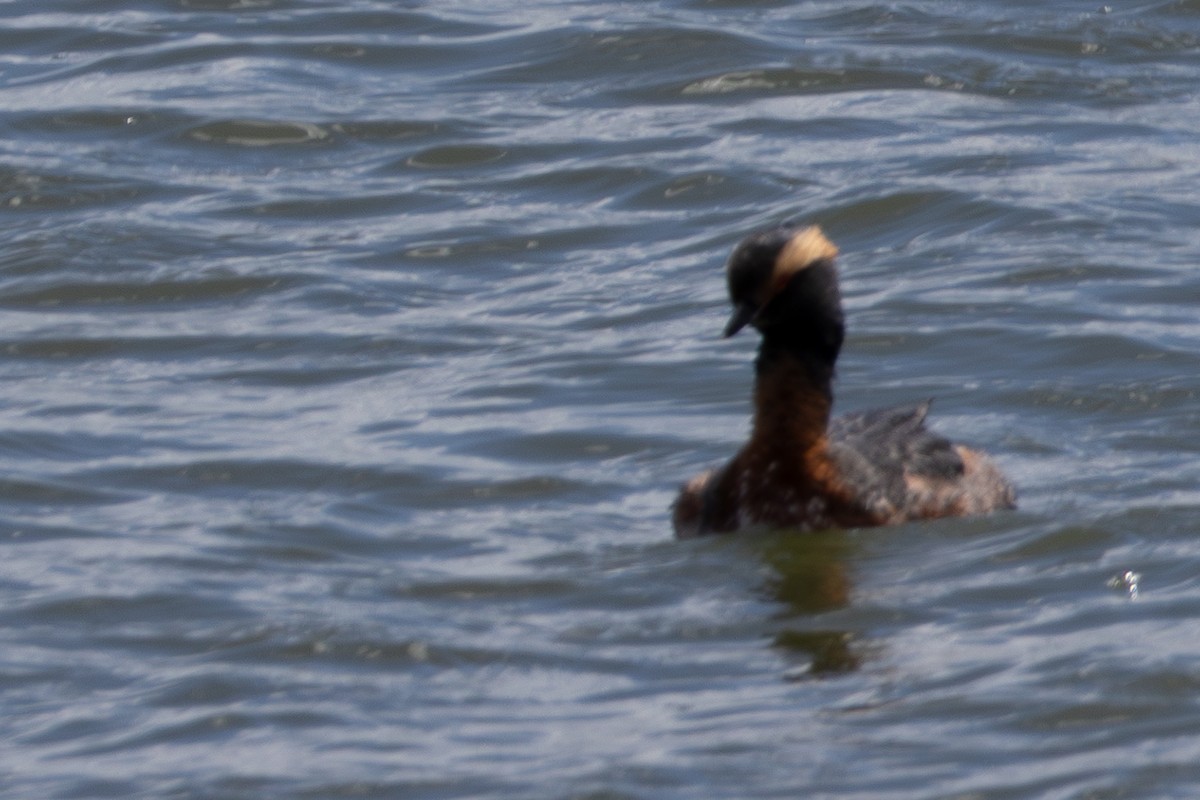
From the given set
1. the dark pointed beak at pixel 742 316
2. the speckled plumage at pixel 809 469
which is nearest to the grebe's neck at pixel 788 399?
the speckled plumage at pixel 809 469

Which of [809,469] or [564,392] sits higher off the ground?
[809,469]

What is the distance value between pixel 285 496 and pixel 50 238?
15.4ft

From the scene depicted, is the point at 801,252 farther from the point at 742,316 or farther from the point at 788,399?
the point at 788,399

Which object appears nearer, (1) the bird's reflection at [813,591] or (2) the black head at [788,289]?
(1) the bird's reflection at [813,591]

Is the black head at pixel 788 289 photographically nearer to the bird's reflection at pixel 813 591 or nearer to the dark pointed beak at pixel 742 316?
the dark pointed beak at pixel 742 316

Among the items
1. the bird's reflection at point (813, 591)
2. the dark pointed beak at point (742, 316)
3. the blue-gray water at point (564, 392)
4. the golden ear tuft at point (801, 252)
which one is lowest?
the bird's reflection at point (813, 591)

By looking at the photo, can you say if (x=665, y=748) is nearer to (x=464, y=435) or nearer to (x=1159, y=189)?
(x=464, y=435)

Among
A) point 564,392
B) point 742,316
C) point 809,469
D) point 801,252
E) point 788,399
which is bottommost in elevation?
point 564,392

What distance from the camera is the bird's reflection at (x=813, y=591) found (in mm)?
9133

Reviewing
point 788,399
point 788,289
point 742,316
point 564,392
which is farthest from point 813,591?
point 564,392

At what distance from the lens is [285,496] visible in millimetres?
11305

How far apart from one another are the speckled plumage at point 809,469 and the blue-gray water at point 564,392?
0.12 m

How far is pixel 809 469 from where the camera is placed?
1061cm

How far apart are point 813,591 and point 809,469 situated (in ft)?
2.65
